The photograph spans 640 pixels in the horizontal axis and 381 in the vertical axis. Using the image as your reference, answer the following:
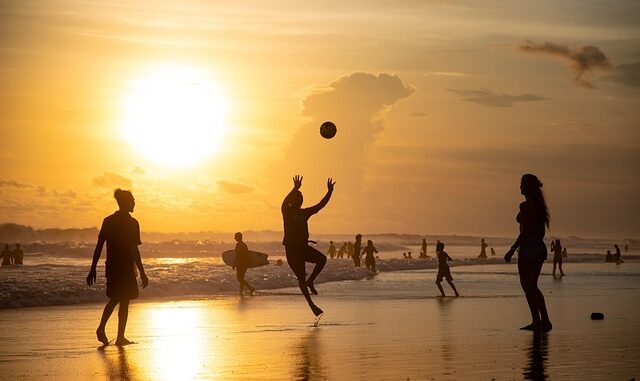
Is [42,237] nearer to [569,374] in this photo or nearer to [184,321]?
[184,321]

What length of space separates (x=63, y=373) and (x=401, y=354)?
426 centimetres

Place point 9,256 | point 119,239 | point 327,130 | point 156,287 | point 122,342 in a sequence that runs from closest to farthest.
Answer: point 122,342
point 119,239
point 327,130
point 156,287
point 9,256

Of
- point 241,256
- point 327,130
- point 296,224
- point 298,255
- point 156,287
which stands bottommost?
point 156,287

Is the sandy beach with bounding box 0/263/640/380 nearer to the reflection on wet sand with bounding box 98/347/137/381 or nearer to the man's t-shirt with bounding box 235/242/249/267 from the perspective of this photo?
the reflection on wet sand with bounding box 98/347/137/381

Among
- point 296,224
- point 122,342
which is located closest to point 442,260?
point 296,224

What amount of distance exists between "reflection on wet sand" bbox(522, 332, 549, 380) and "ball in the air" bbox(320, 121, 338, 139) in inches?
327

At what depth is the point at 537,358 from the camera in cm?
1241

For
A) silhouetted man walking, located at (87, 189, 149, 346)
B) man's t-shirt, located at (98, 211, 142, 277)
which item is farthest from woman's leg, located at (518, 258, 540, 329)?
man's t-shirt, located at (98, 211, 142, 277)

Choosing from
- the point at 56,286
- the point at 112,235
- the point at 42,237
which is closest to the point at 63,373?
the point at 112,235

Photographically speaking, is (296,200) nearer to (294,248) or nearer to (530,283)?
(294,248)

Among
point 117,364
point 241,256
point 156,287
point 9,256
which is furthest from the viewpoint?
point 9,256

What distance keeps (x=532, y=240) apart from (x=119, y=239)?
647 centimetres

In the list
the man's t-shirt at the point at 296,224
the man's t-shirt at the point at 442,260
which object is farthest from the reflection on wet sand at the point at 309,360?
the man's t-shirt at the point at 442,260

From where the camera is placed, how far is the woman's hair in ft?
53.4
